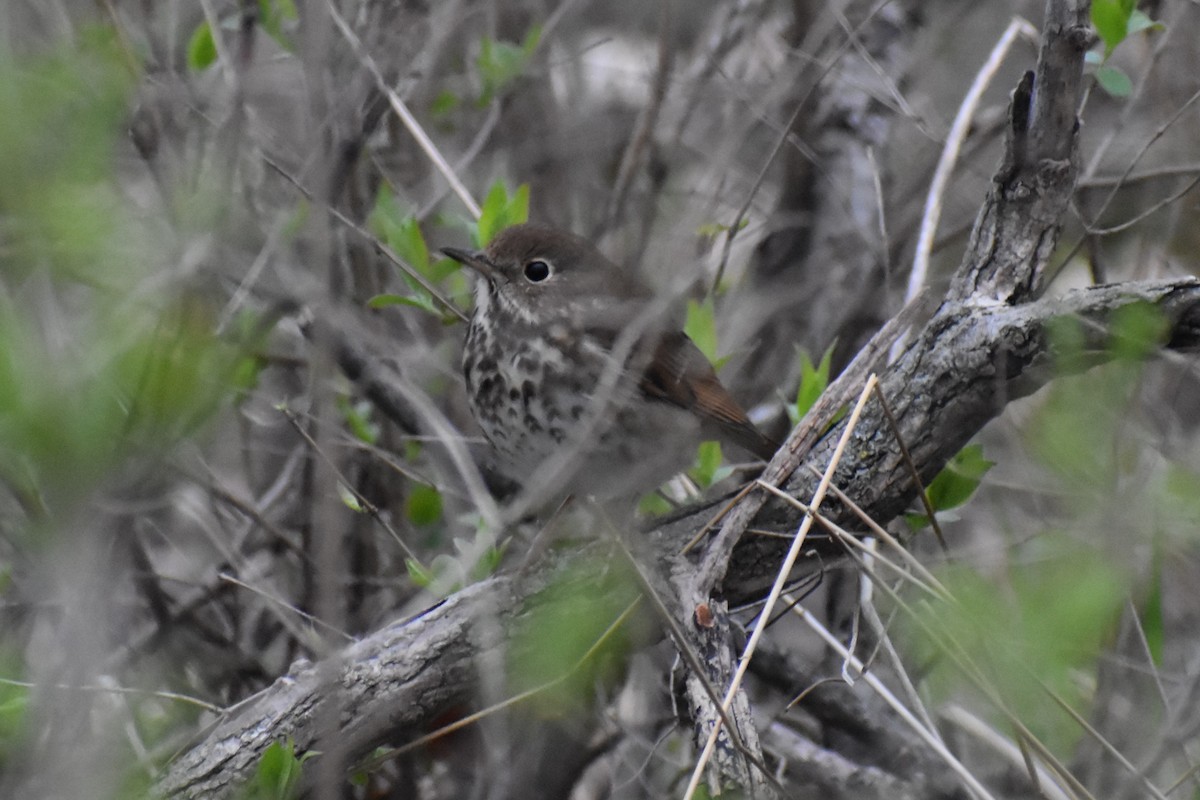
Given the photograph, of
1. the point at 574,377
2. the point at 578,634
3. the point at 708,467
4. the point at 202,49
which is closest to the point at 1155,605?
the point at 578,634

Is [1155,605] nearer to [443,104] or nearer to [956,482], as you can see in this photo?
[956,482]

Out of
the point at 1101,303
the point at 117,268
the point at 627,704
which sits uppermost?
the point at 117,268

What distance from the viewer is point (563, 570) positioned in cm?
286

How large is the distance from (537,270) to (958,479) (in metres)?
1.27

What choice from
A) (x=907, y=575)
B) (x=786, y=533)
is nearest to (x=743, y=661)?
(x=907, y=575)

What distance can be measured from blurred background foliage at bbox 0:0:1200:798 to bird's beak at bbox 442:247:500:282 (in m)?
0.08

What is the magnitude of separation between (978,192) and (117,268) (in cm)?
370

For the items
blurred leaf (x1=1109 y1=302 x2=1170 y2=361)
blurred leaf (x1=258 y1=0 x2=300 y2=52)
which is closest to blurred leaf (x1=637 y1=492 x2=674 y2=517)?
blurred leaf (x1=1109 y1=302 x2=1170 y2=361)

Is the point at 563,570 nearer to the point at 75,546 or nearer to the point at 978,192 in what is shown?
the point at 75,546

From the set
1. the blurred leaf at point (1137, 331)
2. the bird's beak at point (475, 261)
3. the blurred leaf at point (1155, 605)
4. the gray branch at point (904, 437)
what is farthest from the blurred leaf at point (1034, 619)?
the bird's beak at point (475, 261)

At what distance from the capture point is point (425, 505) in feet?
10.9

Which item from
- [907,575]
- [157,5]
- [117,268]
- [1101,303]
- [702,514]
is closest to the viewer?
[117,268]

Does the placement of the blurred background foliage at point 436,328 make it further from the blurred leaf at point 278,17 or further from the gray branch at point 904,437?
the gray branch at point 904,437

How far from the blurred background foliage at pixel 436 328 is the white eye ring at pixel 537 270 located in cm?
15
